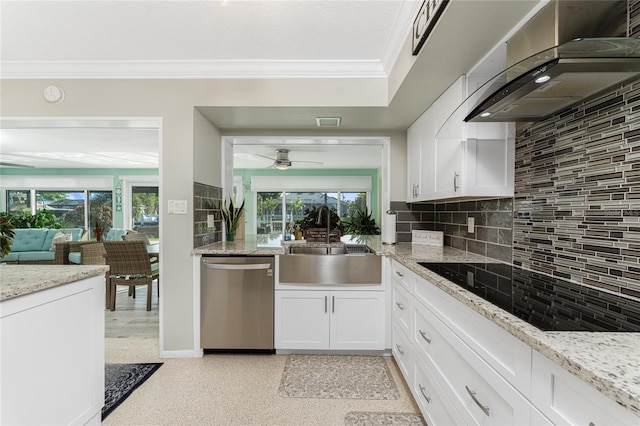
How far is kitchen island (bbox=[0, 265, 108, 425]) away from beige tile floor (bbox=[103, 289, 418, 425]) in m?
0.37

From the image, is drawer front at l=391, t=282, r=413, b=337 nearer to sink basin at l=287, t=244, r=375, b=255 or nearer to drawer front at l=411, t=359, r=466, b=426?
drawer front at l=411, t=359, r=466, b=426

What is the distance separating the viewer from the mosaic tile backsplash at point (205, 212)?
2.44m

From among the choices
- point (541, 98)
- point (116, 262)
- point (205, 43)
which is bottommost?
point (116, 262)

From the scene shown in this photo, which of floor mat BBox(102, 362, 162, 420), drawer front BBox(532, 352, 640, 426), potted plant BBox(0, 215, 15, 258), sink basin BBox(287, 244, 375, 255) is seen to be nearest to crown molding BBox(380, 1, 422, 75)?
sink basin BBox(287, 244, 375, 255)

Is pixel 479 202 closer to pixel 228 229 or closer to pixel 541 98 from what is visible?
pixel 541 98

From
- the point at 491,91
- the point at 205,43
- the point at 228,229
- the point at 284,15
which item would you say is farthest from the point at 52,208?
the point at 491,91

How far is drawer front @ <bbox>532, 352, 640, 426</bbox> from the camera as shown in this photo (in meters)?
0.58

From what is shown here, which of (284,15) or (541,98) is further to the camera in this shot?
(284,15)

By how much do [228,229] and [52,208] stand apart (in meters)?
7.49

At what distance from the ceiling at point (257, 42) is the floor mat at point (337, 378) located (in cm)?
201

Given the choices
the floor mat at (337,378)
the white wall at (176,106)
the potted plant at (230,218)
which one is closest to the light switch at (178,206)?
the white wall at (176,106)

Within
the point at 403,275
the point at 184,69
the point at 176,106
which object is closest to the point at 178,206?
the point at 176,106

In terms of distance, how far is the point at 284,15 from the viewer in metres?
1.76

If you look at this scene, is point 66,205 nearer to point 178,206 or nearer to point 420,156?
point 178,206
